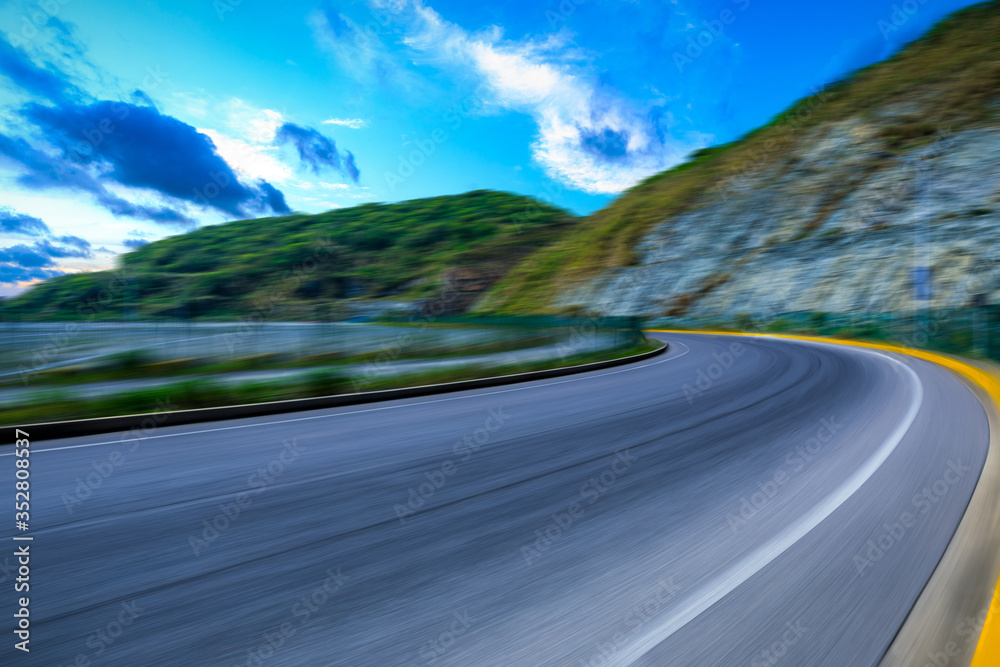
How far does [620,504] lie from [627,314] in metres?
49.8

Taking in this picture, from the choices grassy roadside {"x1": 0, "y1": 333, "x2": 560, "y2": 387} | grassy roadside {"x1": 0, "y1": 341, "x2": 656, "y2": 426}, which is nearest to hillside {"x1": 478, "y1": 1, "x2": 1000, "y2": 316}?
grassy roadside {"x1": 0, "y1": 341, "x2": 656, "y2": 426}

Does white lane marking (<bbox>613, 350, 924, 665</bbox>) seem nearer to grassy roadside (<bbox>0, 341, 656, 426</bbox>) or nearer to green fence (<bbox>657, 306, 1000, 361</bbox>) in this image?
grassy roadside (<bbox>0, 341, 656, 426</bbox>)

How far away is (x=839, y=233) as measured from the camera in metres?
39.3

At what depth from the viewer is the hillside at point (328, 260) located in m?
87.0

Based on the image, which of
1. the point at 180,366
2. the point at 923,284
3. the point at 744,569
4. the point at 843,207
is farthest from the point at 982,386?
the point at 843,207

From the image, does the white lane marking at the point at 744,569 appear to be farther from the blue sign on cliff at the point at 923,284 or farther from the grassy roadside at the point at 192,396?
the blue sign on cliff at the point at 923,284

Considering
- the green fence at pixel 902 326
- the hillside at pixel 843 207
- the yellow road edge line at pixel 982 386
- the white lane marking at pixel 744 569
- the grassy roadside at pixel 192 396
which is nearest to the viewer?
the yellow road edge line at pixel 982 386

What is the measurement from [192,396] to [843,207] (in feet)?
150

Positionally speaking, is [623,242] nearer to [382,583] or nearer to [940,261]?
[940,261]

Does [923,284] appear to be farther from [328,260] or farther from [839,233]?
[328,260]

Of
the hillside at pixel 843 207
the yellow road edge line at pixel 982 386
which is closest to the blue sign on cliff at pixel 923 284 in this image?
the hillside at pixel 843 207

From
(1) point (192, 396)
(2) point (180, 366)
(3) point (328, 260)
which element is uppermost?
(3) point (328, 260)

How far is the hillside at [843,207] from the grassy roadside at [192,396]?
108 ft

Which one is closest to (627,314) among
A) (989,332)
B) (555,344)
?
(555,344)
